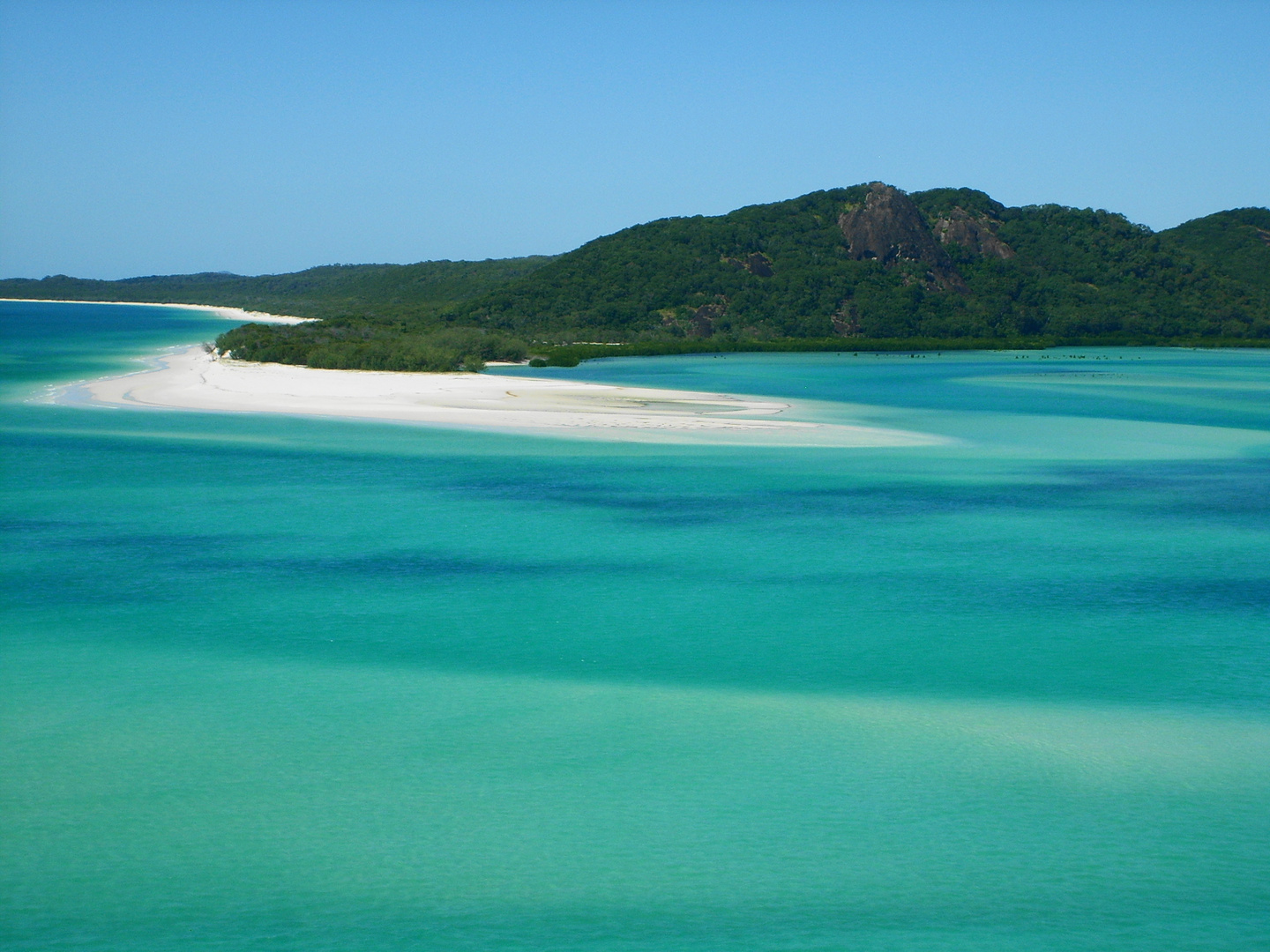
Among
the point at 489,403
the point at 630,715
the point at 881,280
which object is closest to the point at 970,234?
the point at 881,280

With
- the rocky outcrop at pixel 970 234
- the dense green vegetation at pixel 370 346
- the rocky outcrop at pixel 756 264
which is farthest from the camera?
the rocky outcrop at pixel 970 234

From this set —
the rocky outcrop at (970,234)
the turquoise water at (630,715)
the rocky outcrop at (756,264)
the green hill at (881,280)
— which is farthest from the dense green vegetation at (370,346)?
the rocky outcrop at (970,234)

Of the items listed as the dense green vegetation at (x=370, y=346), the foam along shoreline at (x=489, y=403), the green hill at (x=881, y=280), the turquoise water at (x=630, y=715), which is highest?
the green hill at (x=881, y=280)

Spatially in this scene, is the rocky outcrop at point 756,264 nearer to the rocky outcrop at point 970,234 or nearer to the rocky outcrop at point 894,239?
the rocky outcrop at point 894,239

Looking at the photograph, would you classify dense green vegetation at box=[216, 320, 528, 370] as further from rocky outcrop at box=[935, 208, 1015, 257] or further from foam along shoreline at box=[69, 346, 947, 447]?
rocky outcrop at box=[935, 208, 1015, 257]

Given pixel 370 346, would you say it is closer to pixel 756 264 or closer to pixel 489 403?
pixel 489 403

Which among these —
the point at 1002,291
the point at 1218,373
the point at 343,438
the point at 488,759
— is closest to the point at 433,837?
the point at 488,759
